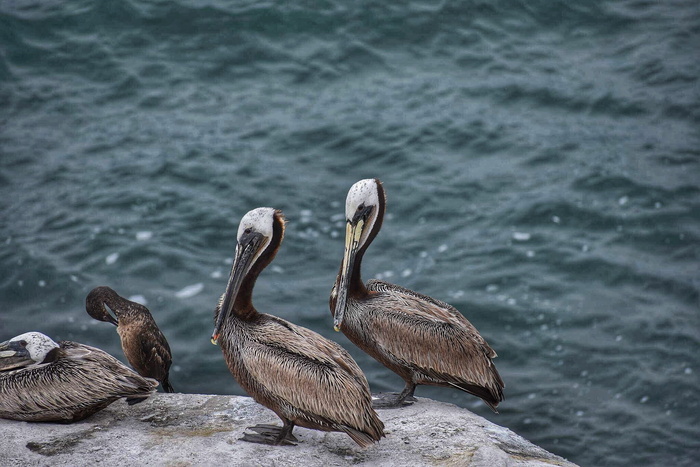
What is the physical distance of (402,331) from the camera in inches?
245

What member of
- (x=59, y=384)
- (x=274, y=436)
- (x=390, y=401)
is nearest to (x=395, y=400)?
(x=390, y=401)

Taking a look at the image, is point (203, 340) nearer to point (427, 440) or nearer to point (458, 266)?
point (458, 266)

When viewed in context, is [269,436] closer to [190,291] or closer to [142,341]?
[142,341]

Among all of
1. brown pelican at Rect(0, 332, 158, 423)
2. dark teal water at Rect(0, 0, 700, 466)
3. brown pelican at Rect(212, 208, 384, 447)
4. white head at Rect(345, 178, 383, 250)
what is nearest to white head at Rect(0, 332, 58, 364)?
brown pelican at Rect(0, 332, 158, 423)

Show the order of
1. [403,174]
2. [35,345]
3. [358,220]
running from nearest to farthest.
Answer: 1. [35,345]
2. [358,220]
3. [403,174]

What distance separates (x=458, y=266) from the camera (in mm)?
10117

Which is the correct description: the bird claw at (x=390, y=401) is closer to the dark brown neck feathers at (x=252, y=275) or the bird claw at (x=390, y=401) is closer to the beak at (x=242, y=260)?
the dark brown neck feathers at (x=252, y=275)

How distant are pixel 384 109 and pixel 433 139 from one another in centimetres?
99

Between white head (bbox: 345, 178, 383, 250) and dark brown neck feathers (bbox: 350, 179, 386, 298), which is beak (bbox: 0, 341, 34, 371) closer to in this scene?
dark brown neck feathers (bbox: 350, 179, 386, 298)

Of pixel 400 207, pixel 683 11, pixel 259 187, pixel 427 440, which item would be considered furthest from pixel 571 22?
pixel 427 440

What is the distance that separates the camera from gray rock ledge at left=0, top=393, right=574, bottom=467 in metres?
5.30

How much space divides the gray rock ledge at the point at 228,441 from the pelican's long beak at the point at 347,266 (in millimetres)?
760

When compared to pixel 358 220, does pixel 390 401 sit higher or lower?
lower

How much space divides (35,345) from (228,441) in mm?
1542
